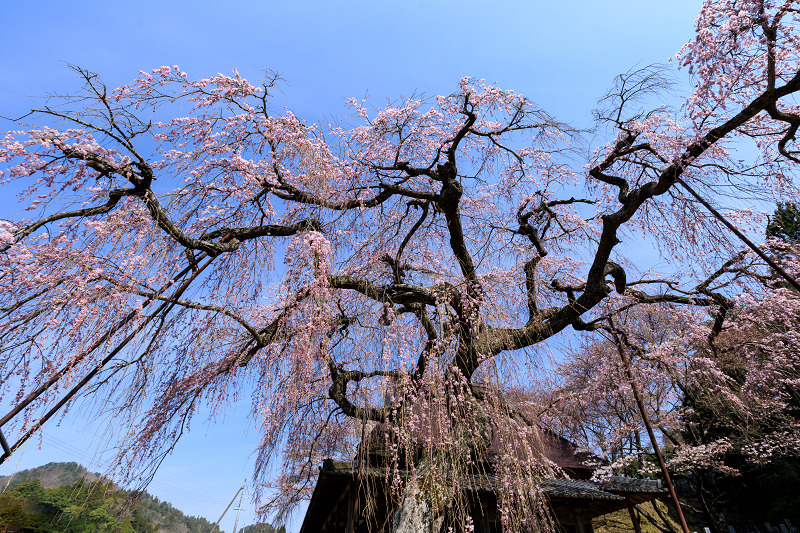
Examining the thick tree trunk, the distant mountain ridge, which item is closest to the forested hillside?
the distant mountain ridge

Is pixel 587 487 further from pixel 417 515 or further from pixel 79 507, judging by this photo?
pixel 79 507

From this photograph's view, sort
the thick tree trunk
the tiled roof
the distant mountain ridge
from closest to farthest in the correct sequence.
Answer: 1. the distant mountain ridge
2. the thick tree trunk
3. the tiled roof

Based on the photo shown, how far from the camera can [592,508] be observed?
8922 millimetres

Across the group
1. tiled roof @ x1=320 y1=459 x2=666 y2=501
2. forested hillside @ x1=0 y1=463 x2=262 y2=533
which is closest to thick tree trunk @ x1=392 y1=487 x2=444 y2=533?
tiled roof @ x1=320 y1=459 x2=666 y2=501

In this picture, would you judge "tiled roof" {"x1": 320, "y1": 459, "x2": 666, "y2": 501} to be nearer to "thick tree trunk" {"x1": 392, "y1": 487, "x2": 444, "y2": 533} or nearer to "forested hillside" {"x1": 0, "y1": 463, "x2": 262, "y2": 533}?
"thick tree trunk" {"x1": 392, "y1": 487, "x2": 444, "y2": 533}

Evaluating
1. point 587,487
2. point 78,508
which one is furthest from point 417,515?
point 587,487

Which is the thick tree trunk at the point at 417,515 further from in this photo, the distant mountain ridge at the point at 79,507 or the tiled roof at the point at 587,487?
the distant mountain ridge at the point at 79,507

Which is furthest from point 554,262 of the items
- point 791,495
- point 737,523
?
point 737,523

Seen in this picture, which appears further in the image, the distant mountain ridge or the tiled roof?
the tiled roof

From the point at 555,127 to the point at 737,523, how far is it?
20107 millimetres

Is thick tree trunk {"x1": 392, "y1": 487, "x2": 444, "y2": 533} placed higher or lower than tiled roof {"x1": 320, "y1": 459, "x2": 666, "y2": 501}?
lower

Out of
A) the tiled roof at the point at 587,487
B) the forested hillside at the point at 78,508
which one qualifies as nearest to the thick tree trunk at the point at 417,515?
the tiled roof at the point at 587,487

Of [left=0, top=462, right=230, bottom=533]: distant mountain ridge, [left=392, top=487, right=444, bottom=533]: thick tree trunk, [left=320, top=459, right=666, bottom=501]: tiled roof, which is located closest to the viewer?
[left=0, top=462, right=230, bottom=533]: distant mountain ridge

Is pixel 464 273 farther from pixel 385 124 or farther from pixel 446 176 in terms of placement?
pixel 385 124
